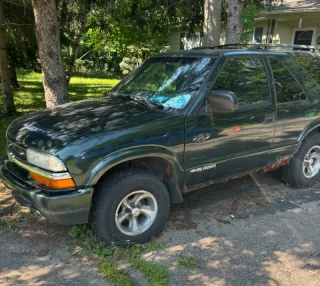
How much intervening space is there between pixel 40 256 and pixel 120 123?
1480 millimetres

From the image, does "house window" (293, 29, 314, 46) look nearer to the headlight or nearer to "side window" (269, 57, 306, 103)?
"side window" (269, 57, 306, 103)

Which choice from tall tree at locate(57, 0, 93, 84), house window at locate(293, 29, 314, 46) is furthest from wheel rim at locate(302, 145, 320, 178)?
house window at locate(293, 29, 314, 46)

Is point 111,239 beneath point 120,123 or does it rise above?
beneath

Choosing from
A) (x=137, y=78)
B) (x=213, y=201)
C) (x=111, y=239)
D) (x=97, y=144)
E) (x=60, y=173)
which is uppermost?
(x=137, y=78)

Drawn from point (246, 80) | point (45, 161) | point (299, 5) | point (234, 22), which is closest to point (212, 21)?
point (234, 22)

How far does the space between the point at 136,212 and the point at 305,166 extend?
109 inches

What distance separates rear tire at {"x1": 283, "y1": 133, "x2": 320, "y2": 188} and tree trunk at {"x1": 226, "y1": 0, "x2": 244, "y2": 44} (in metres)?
2.74

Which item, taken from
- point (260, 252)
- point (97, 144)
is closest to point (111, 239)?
point (97, 144)

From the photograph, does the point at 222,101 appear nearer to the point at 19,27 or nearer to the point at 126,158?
the point at 126,158

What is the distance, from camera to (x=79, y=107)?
3795 millimetres

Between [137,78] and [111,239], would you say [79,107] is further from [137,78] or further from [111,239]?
[111,239]

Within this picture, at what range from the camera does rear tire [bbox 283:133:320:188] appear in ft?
15.3

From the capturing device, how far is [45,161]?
2.91 m

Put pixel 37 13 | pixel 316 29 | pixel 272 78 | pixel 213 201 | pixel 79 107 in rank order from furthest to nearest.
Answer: pixel 316 29
pixel 37 13
pixel 213 201
pixel 272 78
pixel 79 107
